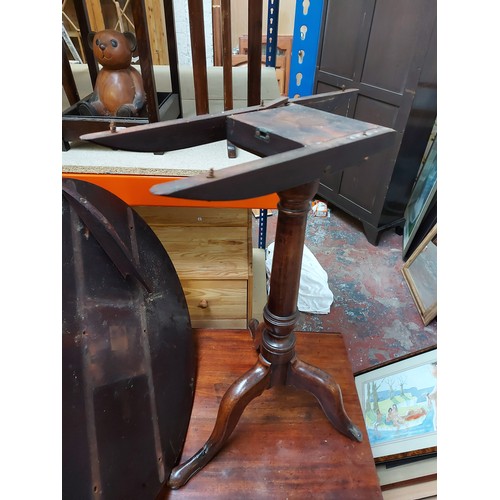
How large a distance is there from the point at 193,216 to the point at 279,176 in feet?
2.66

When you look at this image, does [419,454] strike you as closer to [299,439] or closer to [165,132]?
[299,439]

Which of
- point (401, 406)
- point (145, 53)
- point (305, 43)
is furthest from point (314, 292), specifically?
point (305, 43)

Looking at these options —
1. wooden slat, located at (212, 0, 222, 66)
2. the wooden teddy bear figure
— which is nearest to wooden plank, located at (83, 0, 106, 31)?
wooden slat, located at (212, 0, 222, 66)

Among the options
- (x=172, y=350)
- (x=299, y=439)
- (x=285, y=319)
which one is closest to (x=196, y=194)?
(x=285, y=319)

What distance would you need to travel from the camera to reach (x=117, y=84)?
92 cm

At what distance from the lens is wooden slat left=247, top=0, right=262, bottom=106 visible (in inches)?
33.2

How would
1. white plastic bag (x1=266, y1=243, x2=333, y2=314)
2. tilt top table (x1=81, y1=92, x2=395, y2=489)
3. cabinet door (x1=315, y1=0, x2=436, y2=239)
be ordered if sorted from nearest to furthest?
1. tilt top table (x1=81, y1=92, x2=395, y2=489)
2. cabinet door (x1=315, y1=0, x2=436, y2=239)
3. white plastic bag (x1=266, y1=243, x2=333, y2=314)

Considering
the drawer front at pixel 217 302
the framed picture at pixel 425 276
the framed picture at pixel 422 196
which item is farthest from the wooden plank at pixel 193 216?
the framed picture at pixel 422 196

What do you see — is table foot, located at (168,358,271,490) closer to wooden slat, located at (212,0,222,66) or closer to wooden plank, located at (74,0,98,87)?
wooden plank, located at (74,0,98,87)

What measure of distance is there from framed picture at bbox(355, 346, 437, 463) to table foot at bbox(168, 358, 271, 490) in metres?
0.46

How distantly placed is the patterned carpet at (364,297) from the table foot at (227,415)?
2.24 feet

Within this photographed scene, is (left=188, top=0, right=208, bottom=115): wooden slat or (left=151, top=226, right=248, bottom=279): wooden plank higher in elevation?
(left=188, top=0, right=208, bottom=115): wooden slat

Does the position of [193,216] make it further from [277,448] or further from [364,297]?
[364,297]

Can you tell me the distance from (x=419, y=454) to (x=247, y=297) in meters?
0.64
